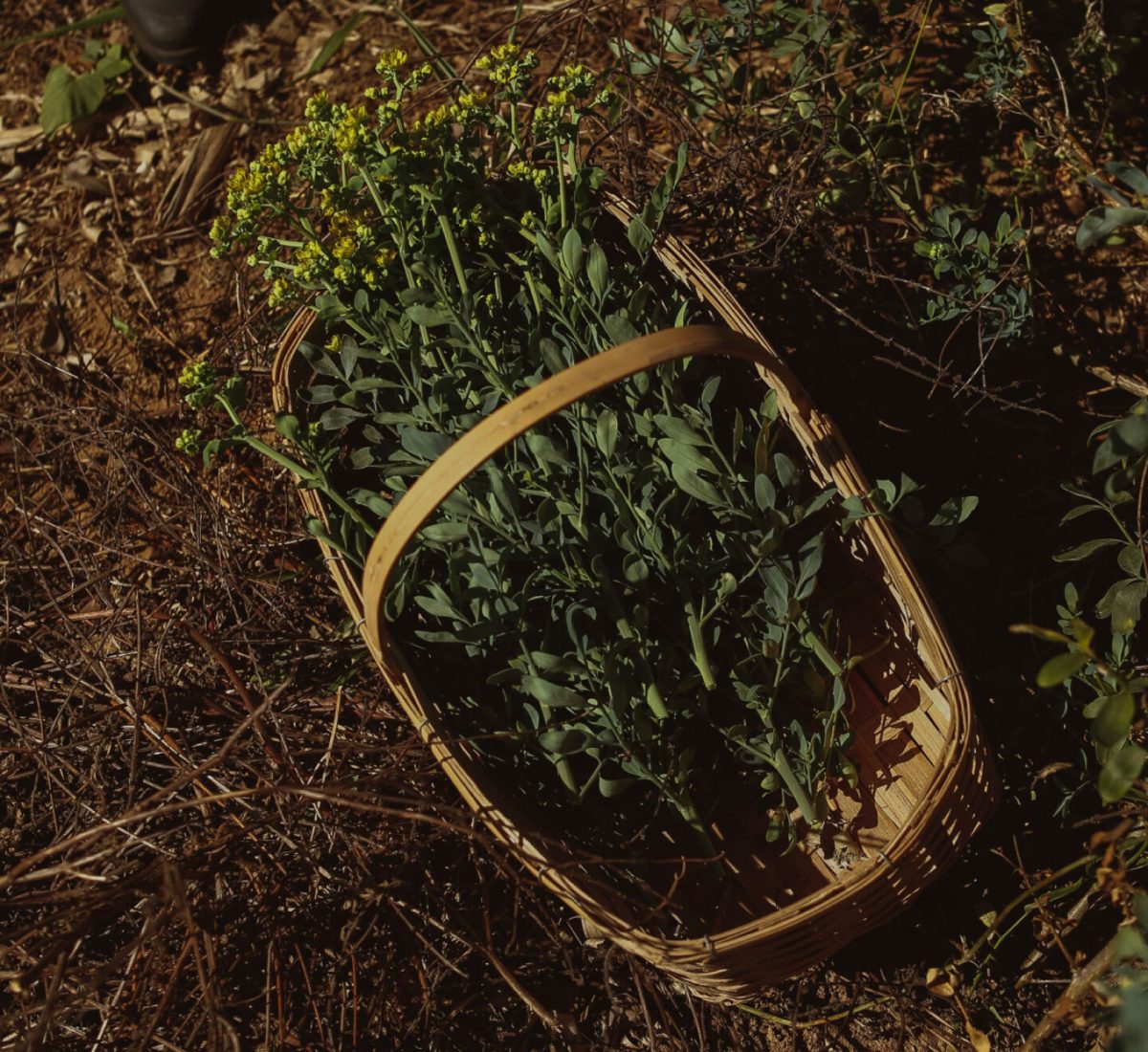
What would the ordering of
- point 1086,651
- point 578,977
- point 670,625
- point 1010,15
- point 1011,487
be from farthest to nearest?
point 1010,15 → point 1011,487 → point 578,977 → point 670,625 → point 1086,651

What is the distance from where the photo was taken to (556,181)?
1489 millimetres

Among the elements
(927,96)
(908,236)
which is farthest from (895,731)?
(927,96)

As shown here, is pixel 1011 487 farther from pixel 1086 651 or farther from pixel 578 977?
pixel 578 977

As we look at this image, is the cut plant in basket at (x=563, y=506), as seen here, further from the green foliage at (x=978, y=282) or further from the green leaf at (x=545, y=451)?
the green foliage at (x=978, y=282)

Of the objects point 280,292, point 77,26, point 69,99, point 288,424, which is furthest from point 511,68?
point 77,26

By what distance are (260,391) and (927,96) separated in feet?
4.13

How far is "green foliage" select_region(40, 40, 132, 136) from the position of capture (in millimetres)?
2336

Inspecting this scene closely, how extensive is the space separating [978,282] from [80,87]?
196 centimetres

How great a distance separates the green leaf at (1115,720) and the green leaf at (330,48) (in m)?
2.02

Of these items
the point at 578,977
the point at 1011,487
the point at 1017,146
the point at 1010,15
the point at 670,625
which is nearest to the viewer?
the point at 670,625

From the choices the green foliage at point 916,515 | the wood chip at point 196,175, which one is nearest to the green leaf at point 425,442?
the green foliage at point 916,515

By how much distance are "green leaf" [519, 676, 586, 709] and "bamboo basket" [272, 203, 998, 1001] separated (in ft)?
0.43

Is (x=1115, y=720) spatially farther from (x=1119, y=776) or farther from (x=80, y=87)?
(x=80, y=87)

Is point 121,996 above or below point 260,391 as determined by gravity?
below
